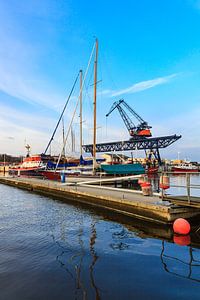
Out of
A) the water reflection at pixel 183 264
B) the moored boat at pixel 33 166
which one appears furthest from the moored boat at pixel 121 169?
the water reflection at pixel 183 264

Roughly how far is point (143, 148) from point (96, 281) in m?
94.0

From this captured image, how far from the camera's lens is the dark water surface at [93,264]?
21.0ft

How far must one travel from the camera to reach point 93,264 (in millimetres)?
8086

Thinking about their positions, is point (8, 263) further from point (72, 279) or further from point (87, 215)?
point (87, 215)

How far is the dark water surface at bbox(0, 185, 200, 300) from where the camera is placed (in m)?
6.41

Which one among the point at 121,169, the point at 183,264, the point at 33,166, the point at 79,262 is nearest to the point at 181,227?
the point at 183,264

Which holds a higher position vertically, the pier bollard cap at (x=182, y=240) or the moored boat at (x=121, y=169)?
the moored boat at (x=121, y=169)

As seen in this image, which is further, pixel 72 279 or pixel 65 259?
pixel 65 259

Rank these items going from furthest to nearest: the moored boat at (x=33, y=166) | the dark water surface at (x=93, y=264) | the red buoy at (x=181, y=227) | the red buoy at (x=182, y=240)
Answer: the moored boat at (x=33, y=166) → the red buoy at (x=181, y=227) → the red buoy at (x=182, y=240) → the dark water surface at (x=93, y=264)

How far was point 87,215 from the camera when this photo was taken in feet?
53.7

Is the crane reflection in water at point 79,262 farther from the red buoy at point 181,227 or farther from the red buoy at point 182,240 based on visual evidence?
the red buoy at point 181,227

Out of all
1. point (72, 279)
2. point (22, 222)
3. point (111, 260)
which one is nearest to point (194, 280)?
point (111, 260)

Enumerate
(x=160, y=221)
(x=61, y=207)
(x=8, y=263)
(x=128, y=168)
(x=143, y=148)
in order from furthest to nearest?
(x=143, y=148)
(x=128, y=168)
(x=61, y=207)
(x=160, y=221)
(x=8, y=263)

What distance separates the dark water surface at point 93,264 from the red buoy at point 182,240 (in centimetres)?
34
